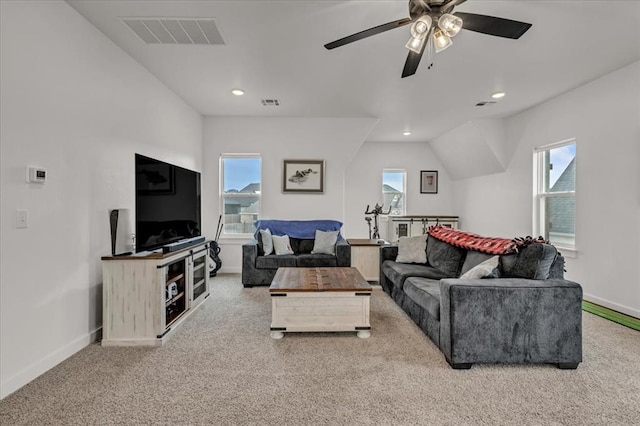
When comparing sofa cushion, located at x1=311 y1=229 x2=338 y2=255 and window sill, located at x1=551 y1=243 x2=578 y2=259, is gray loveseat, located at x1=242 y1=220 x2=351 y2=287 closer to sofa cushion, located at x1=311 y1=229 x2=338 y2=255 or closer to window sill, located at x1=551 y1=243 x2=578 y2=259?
sofa cushion, located at x1=311 y1=229 x2=338 y2=255

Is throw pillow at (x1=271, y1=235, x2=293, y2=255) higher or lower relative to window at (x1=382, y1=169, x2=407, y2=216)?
lower

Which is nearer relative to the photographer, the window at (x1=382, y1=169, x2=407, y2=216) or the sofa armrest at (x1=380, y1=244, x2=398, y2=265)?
the sofa armrest at (x1=380, y1=244, x2=398, y2=265)

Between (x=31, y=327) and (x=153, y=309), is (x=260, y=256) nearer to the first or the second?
(x=153, y=309)

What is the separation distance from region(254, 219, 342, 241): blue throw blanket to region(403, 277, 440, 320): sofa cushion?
1.93 metres

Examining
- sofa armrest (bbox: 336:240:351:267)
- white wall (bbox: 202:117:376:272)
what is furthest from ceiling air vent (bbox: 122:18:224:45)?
sofa armrest (bbox: 336:240:351:267)

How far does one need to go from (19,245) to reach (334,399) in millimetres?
2214

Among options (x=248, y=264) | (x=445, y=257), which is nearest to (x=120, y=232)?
(x=248, y=264)

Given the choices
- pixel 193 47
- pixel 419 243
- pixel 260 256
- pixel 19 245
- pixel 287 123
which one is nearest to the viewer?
pixel 19 245

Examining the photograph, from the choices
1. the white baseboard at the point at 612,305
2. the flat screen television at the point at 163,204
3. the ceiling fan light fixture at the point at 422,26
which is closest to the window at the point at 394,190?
the white baseboard at the point at 612,305

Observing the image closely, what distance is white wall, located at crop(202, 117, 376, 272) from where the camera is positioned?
5441 mm

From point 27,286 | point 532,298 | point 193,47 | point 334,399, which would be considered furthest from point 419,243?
point 27,286

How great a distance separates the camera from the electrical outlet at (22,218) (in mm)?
2045

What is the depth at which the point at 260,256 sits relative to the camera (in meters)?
4.55

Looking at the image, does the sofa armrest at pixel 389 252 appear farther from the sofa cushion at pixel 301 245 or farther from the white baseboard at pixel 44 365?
the white baseboard at pixel 44 365
